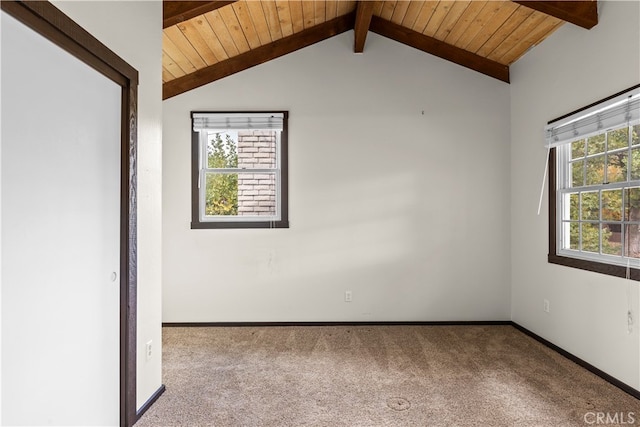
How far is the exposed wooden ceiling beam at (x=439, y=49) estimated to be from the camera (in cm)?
402

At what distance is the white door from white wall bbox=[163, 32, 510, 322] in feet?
6.73

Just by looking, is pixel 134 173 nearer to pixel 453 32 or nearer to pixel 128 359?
pixel 128 359

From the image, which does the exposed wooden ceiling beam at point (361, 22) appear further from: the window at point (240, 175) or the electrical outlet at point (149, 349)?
the electrical outlet at point (149, 349)

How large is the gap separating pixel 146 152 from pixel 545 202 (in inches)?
129

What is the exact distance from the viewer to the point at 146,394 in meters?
2.39

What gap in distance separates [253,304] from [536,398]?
2624 millimetres

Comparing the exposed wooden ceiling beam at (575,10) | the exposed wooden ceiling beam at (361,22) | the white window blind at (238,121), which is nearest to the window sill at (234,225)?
the white window blind at (238,121)

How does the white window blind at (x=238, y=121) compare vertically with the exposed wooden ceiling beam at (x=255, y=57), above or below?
below

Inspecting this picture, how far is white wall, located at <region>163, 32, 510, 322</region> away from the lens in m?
4.13

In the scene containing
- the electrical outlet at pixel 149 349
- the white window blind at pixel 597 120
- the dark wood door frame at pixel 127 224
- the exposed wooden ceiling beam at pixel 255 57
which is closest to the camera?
the dark wood door frame at pixel 127 224

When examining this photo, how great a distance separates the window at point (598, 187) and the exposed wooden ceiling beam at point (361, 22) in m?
1.83

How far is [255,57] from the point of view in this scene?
4.07 metres

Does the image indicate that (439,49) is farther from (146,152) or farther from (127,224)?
(127,224)

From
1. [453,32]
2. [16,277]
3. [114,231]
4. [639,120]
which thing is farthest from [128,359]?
[453,32]
